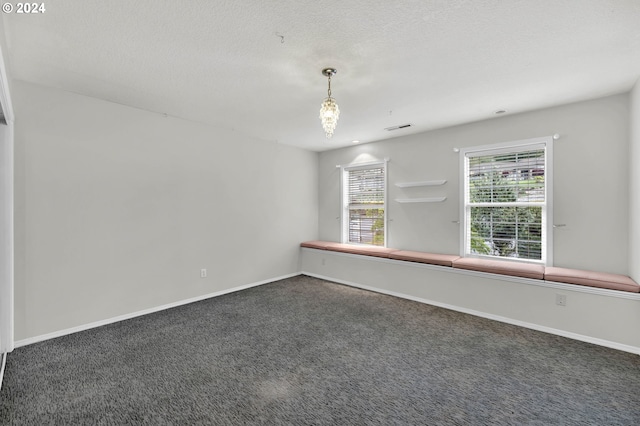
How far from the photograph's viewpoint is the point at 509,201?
378cm

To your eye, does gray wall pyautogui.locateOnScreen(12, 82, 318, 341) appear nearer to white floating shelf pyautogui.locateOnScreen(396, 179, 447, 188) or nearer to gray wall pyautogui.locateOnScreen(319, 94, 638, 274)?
white floating shelf pyautogui.locateOnScreen(396, 179, 447, 188)

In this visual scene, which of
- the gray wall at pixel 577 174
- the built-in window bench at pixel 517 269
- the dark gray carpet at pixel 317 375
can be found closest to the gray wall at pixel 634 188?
the gray wall at pixel 577 174

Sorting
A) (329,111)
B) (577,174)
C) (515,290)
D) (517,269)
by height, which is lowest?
(515,290)

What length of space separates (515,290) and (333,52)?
319 cm

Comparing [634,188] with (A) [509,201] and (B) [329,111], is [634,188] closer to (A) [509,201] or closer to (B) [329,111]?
(A) [509,201]

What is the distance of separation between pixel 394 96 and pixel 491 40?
3.69 feet

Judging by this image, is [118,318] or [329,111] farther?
[118,318]

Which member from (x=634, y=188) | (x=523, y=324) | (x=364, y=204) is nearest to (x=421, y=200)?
(x=364, y=204)

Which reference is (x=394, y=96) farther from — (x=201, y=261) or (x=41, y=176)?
(x=41, y=176)

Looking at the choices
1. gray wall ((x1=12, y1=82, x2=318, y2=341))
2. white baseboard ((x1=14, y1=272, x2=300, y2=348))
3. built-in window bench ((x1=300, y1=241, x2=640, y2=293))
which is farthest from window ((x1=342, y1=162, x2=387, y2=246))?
white baseboard ((x1=14, y1=272, x2=300, y2=348))

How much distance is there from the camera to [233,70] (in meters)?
2.56

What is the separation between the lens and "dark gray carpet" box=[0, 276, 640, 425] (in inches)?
74.4

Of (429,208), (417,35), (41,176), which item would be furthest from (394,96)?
(41,176)

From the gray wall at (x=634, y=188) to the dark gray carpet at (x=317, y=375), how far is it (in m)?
0.91
